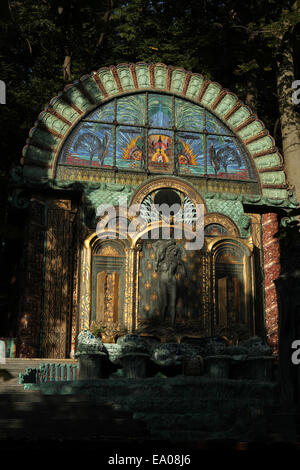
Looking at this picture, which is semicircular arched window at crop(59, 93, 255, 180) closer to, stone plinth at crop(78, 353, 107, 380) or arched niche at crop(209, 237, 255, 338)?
arched niche at crop(209, 237, 255, 338)

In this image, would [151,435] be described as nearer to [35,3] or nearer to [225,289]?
[225,289]

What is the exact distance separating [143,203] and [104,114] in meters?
2.53

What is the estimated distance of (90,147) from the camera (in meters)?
17.6

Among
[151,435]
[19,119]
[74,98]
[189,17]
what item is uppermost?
[189,17]

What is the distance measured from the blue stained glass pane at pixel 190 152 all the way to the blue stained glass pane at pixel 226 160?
0.67ft

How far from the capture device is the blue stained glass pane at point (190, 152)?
1805 cm

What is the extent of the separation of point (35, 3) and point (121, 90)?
8.01 m

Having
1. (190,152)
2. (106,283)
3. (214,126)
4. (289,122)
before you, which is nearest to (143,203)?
(190,152)

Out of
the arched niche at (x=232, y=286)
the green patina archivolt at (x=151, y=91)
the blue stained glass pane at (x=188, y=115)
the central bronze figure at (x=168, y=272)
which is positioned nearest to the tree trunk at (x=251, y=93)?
the green patina archivolt at (x=151, y=91)

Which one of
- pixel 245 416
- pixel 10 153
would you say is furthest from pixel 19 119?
pixel 245 416

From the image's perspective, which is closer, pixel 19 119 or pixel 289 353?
pixel 289 353

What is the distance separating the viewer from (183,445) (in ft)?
23.4

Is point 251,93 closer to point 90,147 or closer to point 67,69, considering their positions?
point 67,69

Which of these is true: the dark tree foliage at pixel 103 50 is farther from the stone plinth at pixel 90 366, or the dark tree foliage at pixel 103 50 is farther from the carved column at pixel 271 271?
the stone plinth at pixel 90 366
